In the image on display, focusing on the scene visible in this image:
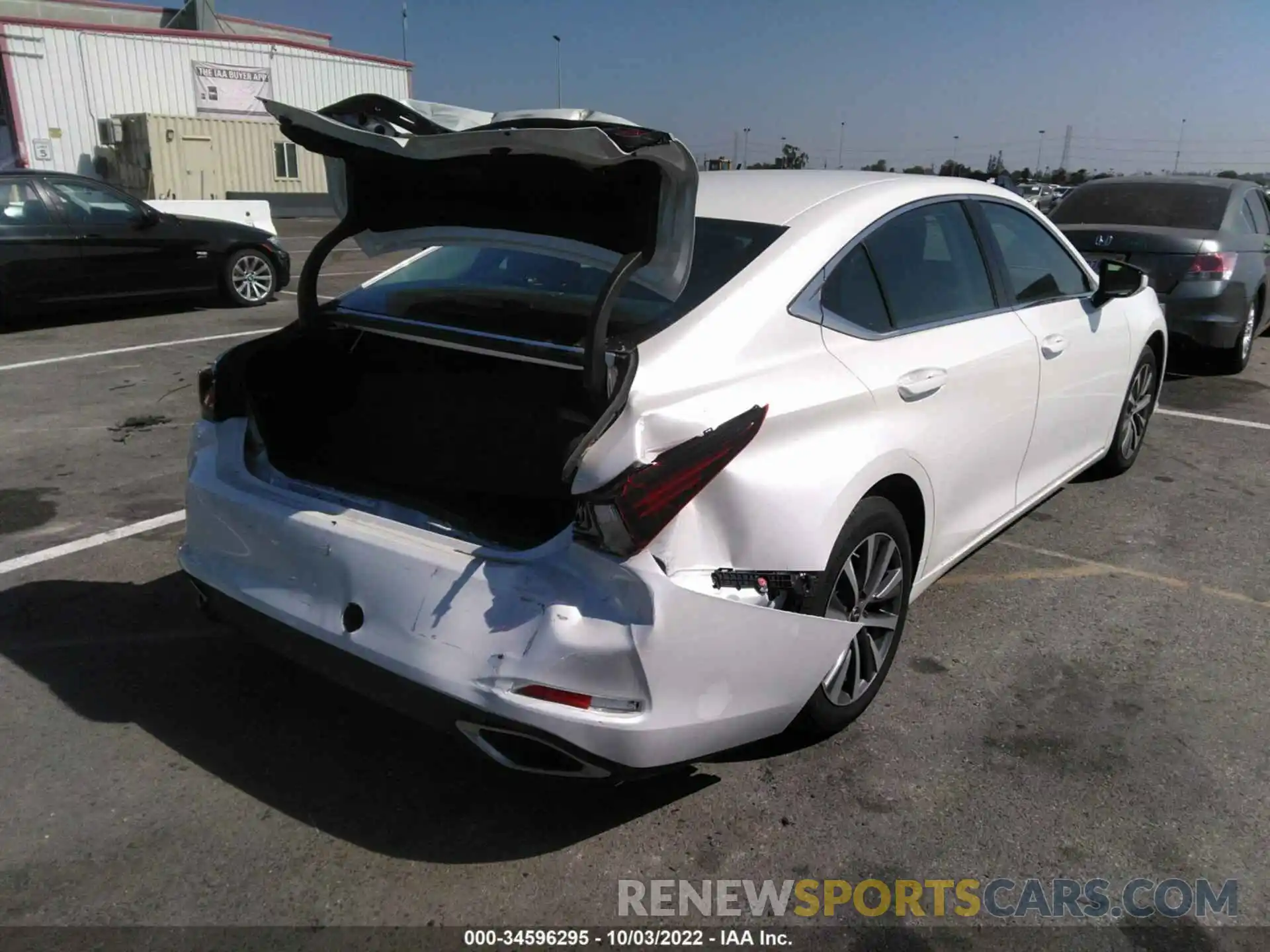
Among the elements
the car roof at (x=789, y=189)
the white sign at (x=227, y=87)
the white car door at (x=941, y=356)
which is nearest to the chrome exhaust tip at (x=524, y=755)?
the white car door at (x=941, y=356)

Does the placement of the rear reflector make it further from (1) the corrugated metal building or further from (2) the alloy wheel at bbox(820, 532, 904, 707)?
(1) the corrugated metal building

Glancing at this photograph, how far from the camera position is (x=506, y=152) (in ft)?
8.42

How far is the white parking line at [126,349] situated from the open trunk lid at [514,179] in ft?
17.4

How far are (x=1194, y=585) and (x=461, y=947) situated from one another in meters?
3.53

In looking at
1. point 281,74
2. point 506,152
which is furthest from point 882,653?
point 281,74

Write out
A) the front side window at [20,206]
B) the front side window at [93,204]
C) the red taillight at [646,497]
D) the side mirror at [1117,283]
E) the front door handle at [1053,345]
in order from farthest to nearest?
the front side window at [93,204] → the front side window at [20,206] → the side mirror at [1117,283] → the front door handle at [1053,345] → the red taillight at [646,497]

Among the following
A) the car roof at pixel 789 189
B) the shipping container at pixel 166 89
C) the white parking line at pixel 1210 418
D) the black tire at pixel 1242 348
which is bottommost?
the white parking line at pixel 1210 418

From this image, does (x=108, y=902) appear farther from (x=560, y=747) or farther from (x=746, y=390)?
(x=746, y=390)

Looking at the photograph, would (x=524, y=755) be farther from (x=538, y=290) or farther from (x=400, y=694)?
(x=538, y=290)

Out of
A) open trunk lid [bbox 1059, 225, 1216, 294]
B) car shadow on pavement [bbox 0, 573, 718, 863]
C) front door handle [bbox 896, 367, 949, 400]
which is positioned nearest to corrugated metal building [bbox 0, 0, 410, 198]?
open trunk lid [bbox 1059, 225, 1216, 294]

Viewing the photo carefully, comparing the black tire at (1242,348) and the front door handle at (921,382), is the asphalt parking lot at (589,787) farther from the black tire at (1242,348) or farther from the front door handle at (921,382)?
the black tire at (1242,348)

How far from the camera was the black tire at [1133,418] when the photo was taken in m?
5.36

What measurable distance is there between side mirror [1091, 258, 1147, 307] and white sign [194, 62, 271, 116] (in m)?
32.1

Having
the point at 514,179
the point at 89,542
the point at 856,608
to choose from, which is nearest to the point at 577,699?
the point at 856,608
